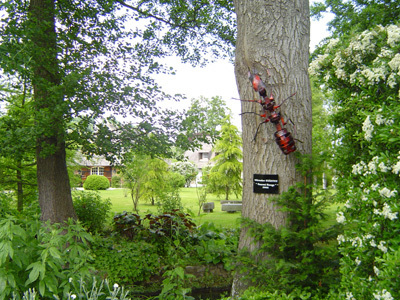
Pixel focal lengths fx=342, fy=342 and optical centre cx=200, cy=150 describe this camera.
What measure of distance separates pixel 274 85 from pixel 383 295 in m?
2.32

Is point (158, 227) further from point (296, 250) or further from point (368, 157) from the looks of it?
point (368, 157)

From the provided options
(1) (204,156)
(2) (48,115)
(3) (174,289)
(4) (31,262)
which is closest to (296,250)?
(3) (174,289)

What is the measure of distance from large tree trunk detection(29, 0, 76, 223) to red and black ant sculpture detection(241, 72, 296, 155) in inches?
107

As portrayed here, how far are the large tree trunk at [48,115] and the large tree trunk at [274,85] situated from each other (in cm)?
269

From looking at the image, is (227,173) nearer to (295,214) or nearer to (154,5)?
(154,5)

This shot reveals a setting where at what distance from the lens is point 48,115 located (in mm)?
4711

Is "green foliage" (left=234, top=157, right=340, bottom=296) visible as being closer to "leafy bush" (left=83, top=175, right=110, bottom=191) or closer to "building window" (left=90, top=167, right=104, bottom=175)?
"leafy bush" (left=83, top=175, right=110, bottom=191)

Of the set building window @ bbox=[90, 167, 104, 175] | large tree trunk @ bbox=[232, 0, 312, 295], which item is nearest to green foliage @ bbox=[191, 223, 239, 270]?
large tree trunk @ bbox=[232, 0, 312, 295]

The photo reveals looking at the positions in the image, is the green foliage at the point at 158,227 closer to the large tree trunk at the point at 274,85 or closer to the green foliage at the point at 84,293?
the large tree trunk at the point at 274,85

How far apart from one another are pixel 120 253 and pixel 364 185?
13.2ft

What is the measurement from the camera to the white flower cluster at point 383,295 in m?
1.91

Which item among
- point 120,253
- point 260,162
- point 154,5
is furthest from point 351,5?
point 120,253

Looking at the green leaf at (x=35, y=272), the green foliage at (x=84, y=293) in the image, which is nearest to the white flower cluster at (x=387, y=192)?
the green foliage at (x=84, y=293)

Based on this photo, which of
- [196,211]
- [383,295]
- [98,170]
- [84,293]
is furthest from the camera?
[98,170]
